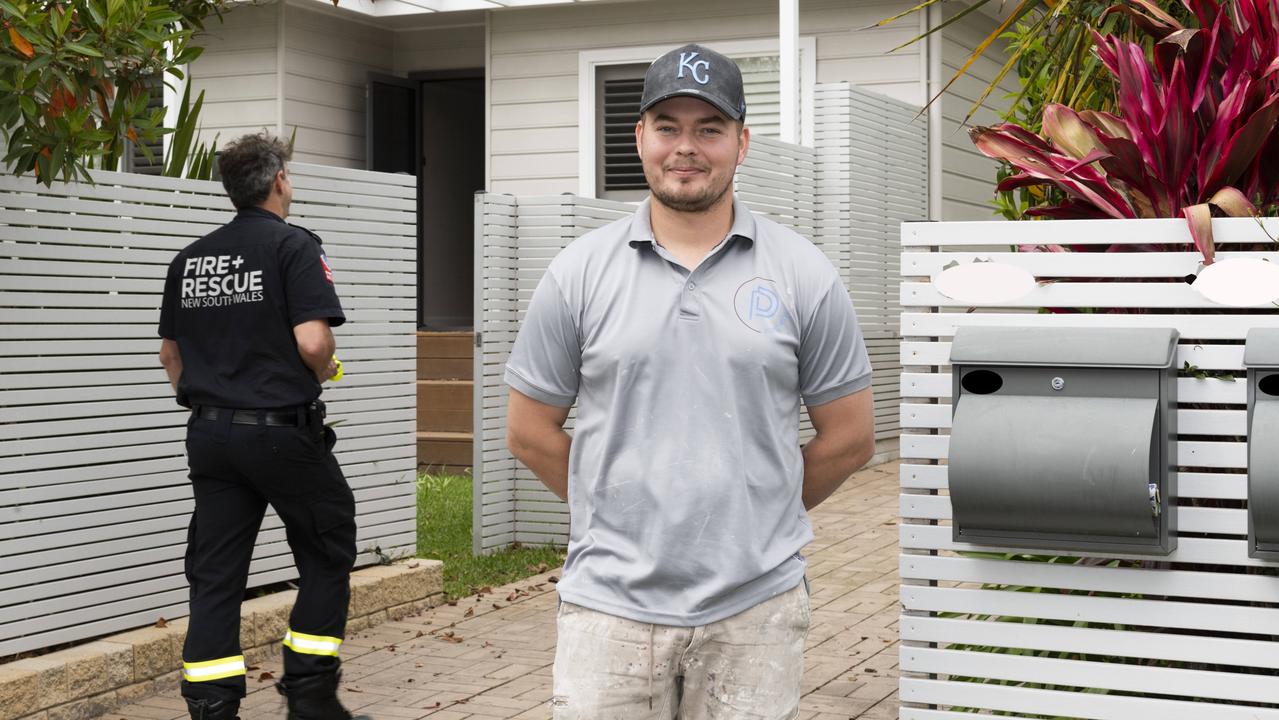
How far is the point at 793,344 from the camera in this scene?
3287mm

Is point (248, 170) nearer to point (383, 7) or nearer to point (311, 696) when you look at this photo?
point (311, 696)

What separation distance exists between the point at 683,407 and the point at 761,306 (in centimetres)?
27

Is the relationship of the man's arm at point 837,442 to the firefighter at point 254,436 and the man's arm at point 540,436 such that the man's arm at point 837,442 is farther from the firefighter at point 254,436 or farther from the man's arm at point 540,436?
the firefighter at point 254,436

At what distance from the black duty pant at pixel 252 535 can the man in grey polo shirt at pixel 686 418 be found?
246 centimetres

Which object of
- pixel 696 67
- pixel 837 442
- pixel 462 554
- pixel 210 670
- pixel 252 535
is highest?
pixel 696 67

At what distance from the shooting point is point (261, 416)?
561cm

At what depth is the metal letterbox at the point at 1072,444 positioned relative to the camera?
4.16m

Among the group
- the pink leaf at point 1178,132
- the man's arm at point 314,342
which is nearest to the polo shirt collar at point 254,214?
the man's arm at point 314,342

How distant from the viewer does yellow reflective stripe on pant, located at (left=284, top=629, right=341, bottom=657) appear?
5.72 metres

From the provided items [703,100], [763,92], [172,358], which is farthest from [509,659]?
[763,92]

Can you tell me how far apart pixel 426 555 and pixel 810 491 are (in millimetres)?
6446

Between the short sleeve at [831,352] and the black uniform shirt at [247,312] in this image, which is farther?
the black uniform shirt at [247,312]

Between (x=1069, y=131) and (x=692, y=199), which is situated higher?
(x=1069, y=131)

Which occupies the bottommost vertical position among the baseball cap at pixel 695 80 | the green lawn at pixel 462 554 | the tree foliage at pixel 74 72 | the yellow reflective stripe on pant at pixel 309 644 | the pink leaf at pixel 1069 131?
the green lawn at pixel 462 554
